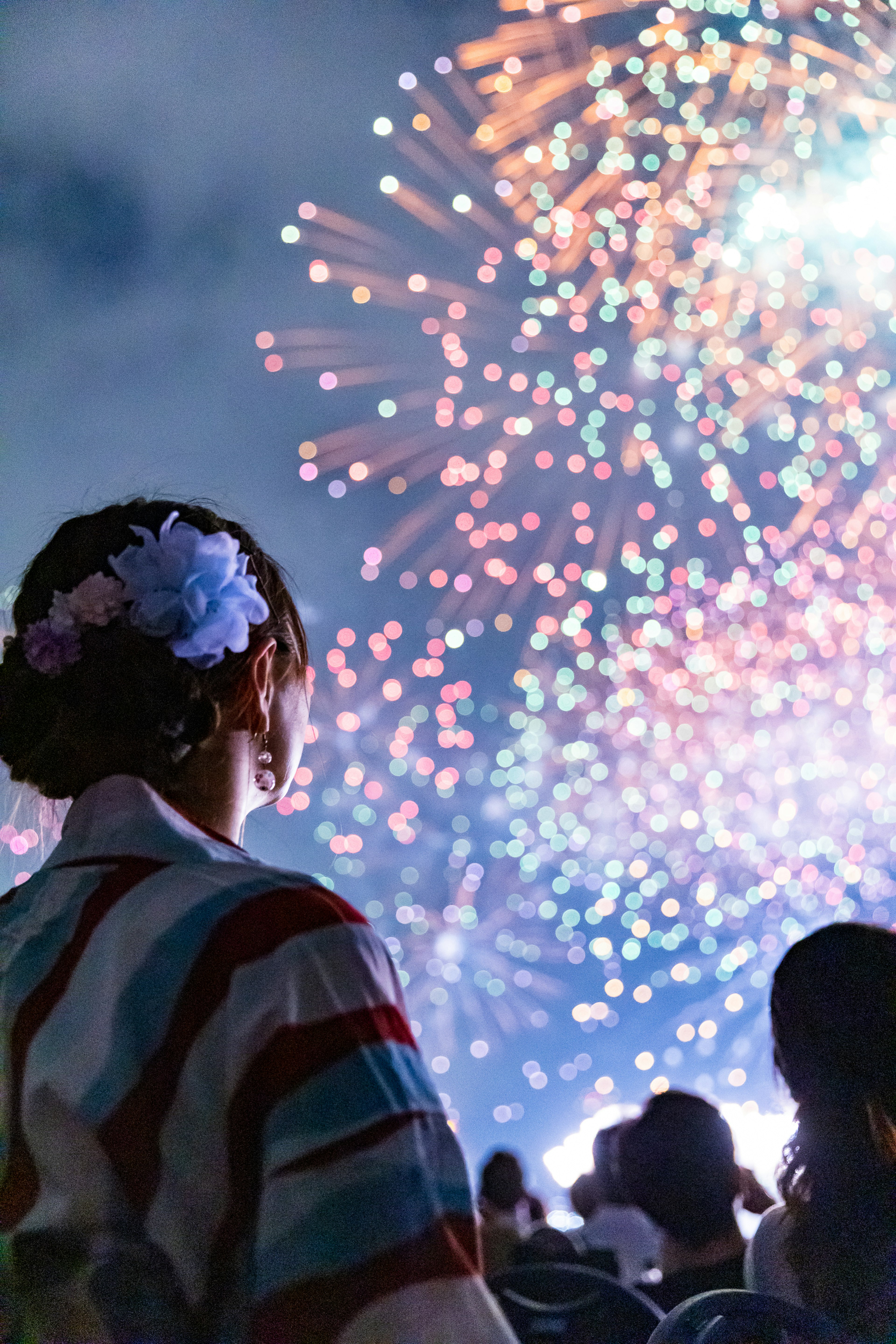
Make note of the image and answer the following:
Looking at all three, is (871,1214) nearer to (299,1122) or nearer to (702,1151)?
(702,1151)

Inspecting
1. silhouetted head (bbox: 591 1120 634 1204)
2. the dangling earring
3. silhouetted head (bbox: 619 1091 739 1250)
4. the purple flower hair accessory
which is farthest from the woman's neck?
the purple flower hair accessory

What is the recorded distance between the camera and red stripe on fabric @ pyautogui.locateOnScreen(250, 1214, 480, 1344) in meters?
0.66

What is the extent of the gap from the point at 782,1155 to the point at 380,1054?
1303mm

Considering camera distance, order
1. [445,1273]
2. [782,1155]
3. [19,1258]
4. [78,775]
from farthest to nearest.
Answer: [782,1155]
[78,775]
[19,1258]
[445,1273]

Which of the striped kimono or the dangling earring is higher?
the dangling earring

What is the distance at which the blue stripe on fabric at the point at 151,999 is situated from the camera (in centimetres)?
76

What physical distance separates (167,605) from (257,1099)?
499mm

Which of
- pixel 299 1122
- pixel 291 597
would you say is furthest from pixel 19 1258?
pixel 291 597

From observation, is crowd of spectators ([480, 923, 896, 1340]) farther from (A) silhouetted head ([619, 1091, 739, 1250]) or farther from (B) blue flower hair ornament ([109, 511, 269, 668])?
(B) blue flower hair ornament ([109, 511, 269, 668])

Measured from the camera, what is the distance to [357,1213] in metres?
0.68

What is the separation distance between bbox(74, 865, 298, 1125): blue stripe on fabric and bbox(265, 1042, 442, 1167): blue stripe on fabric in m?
0.12

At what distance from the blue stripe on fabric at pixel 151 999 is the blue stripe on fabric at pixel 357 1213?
0.15 meters

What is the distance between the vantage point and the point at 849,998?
5.50ft

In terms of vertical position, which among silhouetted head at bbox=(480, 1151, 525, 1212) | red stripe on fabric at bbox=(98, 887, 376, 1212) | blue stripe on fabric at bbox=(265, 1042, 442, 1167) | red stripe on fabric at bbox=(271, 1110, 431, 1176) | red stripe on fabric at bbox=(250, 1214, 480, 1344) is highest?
red stripe on fabric at bbox=(98, 887, 376, 1212)
